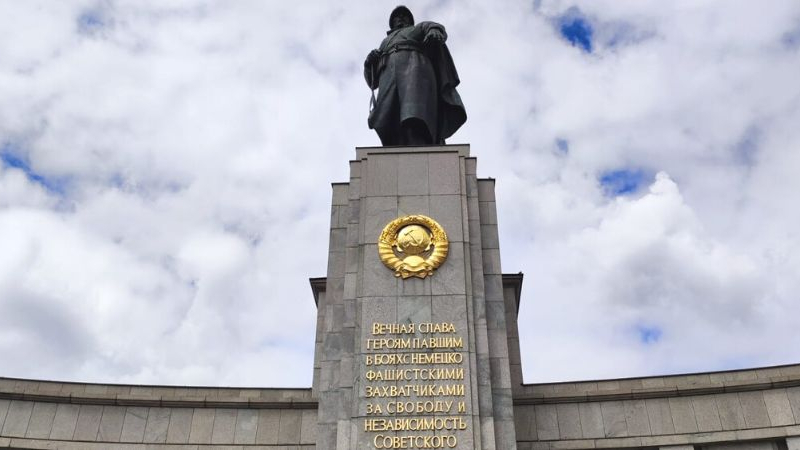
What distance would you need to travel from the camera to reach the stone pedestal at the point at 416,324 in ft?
46.3

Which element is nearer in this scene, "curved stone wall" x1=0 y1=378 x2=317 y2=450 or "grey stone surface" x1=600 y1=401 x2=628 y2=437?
"grey stone surface" x1=600 y1=401 x2=628 y2=437

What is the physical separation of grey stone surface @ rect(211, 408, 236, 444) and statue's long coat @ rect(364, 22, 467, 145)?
8.65 meters

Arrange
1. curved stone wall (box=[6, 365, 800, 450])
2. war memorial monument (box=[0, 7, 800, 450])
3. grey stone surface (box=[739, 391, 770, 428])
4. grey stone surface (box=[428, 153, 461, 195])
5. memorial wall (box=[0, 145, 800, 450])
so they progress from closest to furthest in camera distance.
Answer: war memorial monument (box=[0, 7, 800, 450]), memorial wall (box=[0, 145, 800, 450]), grey stone surface (box=[739, 391, 770, 428]), curved stone wall (box=[6, 365, 800, 450]), grey stone surface (box=[428, 153, 461, 195])

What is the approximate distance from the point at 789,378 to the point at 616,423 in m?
3.95

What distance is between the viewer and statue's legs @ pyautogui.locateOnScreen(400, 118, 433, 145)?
64.3 feet

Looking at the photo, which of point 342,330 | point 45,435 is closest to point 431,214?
point 342,330

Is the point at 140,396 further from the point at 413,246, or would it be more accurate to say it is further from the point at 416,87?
the point at 416,87

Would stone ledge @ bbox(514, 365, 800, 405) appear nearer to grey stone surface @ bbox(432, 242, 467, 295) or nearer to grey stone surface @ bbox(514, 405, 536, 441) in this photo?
grey stone surface @ bbox(514, 405, 536, 441)

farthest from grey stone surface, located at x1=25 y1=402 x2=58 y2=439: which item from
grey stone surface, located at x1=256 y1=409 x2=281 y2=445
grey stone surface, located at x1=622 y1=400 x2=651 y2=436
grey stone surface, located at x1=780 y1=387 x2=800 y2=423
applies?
grey stone surface, located at x1=780 y1=387 x2=800 y2=423

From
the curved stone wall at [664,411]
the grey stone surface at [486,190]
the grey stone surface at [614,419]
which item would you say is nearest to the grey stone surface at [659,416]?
the curved stone wall at [664,411]

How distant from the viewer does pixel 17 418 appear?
16.3m

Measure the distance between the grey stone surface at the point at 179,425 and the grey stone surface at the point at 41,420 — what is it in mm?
2777

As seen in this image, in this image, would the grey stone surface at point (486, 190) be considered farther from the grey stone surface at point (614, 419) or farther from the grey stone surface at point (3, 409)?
the grey stone surface at point (3, 409)

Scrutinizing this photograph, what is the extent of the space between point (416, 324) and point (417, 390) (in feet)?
4.98
